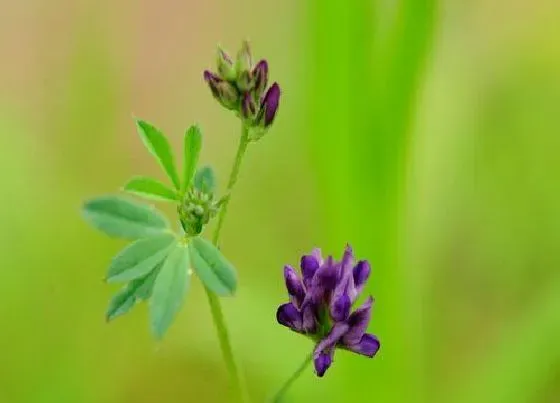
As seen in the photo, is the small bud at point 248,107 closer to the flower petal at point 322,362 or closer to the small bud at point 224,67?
the small bud at point 224,67

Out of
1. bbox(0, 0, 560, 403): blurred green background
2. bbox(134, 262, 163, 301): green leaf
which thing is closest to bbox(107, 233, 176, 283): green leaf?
bbox(134, 262, 163, 301): green leaf

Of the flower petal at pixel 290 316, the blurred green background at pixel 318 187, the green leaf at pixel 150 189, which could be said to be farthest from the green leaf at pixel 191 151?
the blurred green background at pixel 318 187

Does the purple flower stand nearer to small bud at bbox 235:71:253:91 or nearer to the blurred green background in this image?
small bud at bbox 235:71:253:91

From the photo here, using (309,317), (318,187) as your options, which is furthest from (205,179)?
(318,187)

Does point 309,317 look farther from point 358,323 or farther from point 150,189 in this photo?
point 150,189

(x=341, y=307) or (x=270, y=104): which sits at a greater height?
(x=270, y=104)
